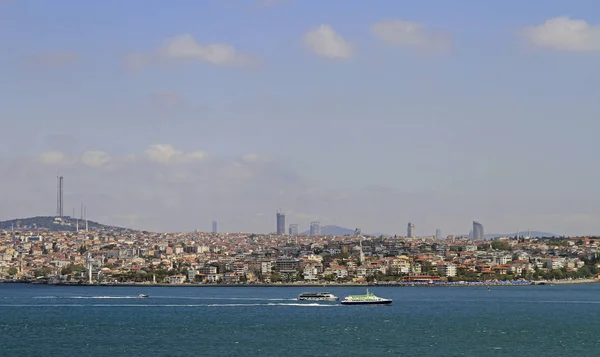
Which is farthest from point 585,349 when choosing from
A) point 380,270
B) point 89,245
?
point 89,245

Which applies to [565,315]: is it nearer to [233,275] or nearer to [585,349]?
[585,349]

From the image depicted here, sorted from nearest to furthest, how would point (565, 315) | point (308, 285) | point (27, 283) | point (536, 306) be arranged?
point (565, 315)
point (536, 306)
point (308, 285)
point (27, 283)

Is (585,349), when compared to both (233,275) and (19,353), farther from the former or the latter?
(233,275)

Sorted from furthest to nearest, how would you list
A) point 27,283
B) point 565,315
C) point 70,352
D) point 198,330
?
point 27,283 → point 565,315 → point 198,330 → point 70,352

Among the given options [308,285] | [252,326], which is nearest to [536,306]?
[252,326]

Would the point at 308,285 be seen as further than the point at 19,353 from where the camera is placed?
Yes

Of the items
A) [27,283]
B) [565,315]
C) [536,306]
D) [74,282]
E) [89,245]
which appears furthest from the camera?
[89,245]
